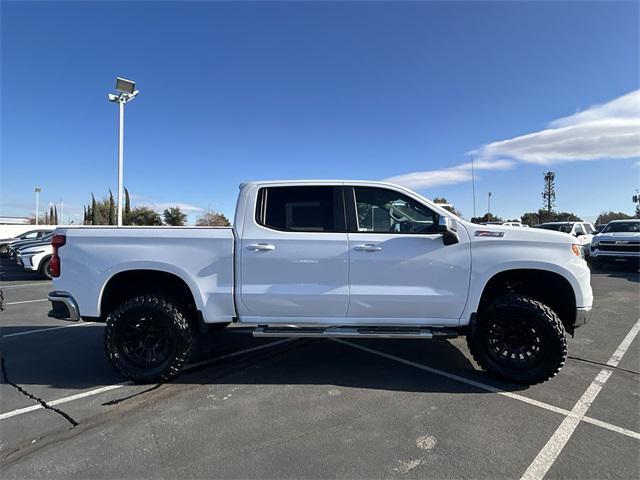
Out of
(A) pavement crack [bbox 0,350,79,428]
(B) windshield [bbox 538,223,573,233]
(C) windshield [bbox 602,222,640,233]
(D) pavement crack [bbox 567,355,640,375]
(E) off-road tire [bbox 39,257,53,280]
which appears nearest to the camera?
(A) pavement crack [bbox 0,350,79,428]

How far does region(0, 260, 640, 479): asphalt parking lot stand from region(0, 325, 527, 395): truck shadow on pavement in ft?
0.09

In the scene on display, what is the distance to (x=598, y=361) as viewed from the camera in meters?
4.41

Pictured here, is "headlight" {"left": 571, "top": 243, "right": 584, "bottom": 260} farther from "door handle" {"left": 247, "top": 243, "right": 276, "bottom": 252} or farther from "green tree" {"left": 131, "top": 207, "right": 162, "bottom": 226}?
"green tree" {"left": 131, "top": 207, "right": 162, "bottom": 226}

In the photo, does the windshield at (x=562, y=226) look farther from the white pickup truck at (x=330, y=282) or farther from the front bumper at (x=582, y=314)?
the white pickup truck at (x=330, y=282)

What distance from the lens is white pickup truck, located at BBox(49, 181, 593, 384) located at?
12.1 ft

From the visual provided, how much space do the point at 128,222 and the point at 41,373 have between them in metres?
33.4

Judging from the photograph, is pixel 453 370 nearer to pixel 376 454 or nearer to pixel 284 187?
pixel 376 454

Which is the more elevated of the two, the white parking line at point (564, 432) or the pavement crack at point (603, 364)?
the pavement crack at point (603, 364)

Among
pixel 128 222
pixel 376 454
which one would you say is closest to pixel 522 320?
pixel 376 454

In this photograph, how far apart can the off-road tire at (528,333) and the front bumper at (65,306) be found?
4.16m

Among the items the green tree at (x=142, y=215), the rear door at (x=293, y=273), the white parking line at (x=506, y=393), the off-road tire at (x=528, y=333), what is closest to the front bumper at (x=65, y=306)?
the rear door at (x=293, y=273)

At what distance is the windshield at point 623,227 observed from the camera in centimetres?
1354

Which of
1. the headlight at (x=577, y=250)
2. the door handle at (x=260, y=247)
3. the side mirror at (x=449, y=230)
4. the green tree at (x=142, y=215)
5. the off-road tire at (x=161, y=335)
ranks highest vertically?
the green tree at (x=142, y=215)

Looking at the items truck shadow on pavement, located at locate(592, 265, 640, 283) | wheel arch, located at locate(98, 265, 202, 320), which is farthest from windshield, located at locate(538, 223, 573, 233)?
wheel arch, located at locate(98, 265, 202, 320)
